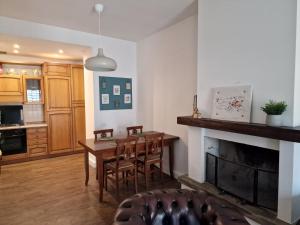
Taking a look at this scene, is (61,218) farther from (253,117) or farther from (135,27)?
(135,27)

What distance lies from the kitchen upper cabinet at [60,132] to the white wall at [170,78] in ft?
6.59

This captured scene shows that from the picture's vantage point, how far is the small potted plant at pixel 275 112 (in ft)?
5.85

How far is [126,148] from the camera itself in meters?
2.96

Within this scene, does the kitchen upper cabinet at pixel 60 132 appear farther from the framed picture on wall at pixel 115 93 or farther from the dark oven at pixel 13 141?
the framed picture on wall at pixel 115 93

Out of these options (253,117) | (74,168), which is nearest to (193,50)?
(253,117)

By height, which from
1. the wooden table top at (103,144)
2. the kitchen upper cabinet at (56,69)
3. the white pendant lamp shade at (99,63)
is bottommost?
the wooden table top at (103,144)

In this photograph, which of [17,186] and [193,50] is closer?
[193,50]

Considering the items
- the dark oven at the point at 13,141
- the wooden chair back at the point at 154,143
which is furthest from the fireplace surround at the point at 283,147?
the dark oven at the point at 13,141

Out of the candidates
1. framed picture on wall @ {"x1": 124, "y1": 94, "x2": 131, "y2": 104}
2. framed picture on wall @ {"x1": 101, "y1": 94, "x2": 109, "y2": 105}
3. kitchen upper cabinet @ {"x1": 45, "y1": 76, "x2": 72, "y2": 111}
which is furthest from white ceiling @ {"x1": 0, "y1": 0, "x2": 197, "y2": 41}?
kitchen upper cabinet @ {"x1": 45, "y1": 76, "x2": 72, "y2": 111}

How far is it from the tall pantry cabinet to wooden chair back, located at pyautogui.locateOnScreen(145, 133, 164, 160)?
2.74 m

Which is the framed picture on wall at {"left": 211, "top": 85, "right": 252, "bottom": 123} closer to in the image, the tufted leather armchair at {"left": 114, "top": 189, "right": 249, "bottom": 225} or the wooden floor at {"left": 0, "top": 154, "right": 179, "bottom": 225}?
the tufted leather armchair at {"left": 114, "top": 189, "right": 249, "bottom": 225}

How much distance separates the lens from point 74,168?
4.24 m

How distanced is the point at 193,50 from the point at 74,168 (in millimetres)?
3330

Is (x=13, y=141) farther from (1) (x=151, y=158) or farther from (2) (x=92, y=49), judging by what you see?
(1) (x=151, y=158)
